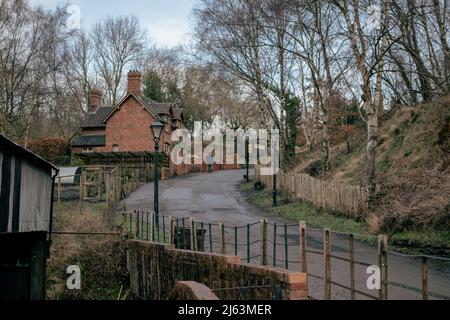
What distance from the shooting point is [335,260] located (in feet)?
47.0

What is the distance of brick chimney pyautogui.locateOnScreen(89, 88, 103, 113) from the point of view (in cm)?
5825

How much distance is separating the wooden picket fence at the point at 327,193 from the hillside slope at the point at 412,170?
110 cm

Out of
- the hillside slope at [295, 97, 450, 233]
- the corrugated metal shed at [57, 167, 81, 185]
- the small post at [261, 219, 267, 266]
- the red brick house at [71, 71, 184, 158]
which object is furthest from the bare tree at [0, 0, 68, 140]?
the small post at [261, 219, 267, 266]

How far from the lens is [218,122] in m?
65.6

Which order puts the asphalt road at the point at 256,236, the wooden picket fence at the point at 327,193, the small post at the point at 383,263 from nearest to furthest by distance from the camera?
the small post at the point at 383,263, the asphalt road at the point at 256,236, the wooden picket fence at the point at 327,193

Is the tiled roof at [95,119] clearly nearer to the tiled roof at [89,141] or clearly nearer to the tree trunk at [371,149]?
the tiled roof at [89,141]

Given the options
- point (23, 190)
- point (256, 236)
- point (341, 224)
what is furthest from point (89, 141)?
point (23, 190)

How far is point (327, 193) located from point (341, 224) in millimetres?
3320

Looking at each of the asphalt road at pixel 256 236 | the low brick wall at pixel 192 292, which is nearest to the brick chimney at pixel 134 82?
the asphalt road at pixel 256 236

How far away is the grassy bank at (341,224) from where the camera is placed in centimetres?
1533

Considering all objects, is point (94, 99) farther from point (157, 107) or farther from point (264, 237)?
point (264, 237)

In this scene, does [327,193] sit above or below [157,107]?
below

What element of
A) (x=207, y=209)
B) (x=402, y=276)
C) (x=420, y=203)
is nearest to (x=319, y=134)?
(x=207, y=209)

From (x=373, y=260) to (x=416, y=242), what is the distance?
Answer: 2026 millimetres
